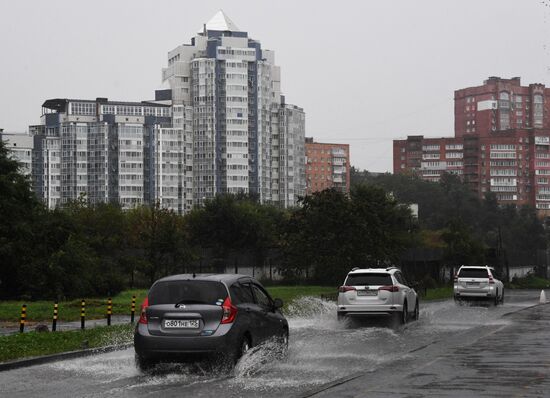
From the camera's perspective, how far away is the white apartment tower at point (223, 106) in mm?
162000

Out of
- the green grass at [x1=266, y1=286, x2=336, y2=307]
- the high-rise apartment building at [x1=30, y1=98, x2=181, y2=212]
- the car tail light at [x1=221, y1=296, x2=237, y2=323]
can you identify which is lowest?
the green grass at [x1=266, y1=286, x2=336, y2=307]

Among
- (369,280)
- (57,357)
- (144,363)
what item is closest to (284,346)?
(144,363)

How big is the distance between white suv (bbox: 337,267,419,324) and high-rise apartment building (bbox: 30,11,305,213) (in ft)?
438

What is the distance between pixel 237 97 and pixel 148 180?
21.0 m

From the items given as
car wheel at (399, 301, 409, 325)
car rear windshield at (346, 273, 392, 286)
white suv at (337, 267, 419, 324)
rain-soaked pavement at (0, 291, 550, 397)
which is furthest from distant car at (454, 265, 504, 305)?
rain-soaked pavement at (0, 291, 550, 397)

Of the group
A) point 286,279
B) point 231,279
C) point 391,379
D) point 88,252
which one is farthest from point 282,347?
point 286,279

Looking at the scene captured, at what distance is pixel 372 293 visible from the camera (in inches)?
1049

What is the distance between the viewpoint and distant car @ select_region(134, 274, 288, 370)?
14.9m

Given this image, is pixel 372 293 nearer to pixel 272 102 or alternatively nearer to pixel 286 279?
pixel 286 279

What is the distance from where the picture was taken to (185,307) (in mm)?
15195

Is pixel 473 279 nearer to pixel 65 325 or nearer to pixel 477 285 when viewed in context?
pixel 477 285

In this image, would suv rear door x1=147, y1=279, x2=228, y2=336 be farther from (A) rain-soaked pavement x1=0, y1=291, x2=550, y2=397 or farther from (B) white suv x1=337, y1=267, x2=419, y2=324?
(B) white suv x1=337, y1=267, x2=419, y2=324

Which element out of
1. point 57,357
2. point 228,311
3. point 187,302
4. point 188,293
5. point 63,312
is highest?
point 188,293

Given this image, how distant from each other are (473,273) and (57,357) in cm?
2686
